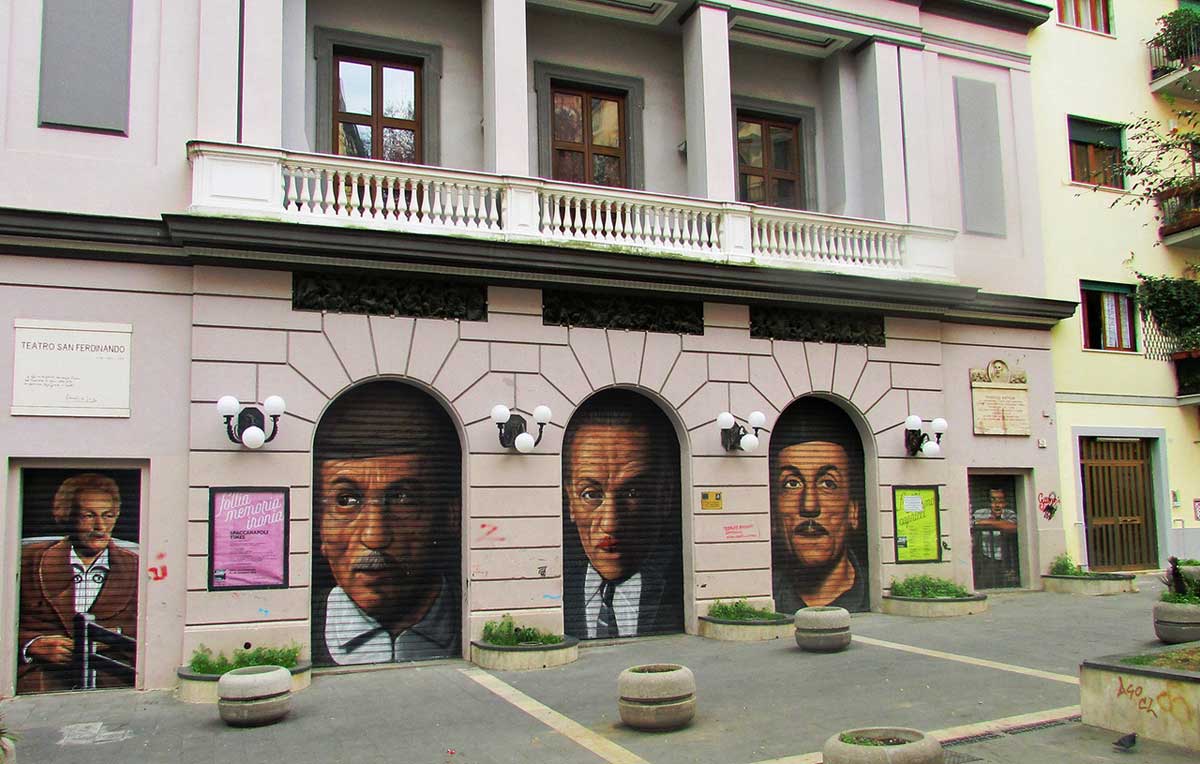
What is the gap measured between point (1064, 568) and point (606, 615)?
32.0 ft

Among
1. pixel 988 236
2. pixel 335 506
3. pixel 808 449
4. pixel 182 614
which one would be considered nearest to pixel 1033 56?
pixel 988 236

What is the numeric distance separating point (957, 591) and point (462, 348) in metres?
9.74

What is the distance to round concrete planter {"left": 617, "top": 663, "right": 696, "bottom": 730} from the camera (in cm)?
962

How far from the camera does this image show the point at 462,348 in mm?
14664

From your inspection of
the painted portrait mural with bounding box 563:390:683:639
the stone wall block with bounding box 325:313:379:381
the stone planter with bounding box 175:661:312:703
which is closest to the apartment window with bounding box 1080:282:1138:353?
the painted portrait mural with bounding box 563:390:683:639

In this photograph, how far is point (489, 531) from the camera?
14414 millimetres

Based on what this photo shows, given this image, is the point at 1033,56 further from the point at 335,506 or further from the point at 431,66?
the point at 335,506

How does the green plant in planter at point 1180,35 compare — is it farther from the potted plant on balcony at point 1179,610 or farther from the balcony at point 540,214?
the potted plant on balcony at point 1179,610

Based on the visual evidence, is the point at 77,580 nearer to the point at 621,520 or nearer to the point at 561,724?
the point at 561,724

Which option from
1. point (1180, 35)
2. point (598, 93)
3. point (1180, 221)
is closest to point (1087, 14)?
point (1180, 35)

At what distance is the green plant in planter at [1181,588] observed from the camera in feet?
44.1

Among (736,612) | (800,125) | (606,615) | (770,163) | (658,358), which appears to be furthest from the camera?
(800,125)

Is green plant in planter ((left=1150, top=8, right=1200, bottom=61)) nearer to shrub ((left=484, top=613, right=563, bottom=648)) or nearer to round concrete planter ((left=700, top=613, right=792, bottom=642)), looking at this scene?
round concrete planter ((left=700, top=613, right=792, bottom=642))

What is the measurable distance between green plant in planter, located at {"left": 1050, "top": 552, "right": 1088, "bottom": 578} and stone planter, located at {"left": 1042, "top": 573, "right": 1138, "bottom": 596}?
0.58 feet
